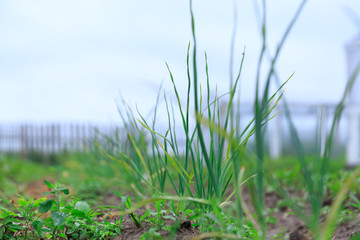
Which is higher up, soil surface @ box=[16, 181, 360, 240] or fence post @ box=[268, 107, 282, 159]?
soil surface @ box=[16, 181, 360, 240]

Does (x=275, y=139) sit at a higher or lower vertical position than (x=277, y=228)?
lower

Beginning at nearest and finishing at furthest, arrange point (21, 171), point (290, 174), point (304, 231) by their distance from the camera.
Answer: point (304, 231)
point (290, 174)
point (21, 171)

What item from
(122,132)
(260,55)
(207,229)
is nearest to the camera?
(260,55)

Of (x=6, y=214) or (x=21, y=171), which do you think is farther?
(x=21, y=171)

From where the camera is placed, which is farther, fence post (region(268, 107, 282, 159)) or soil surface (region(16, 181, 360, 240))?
fence post (region(268, 107, 282, 159))

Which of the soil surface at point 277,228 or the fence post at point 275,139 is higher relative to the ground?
the soil surface at point 277,228

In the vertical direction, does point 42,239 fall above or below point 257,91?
below

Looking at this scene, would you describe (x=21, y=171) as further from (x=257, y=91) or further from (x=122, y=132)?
(x=257, y=91)

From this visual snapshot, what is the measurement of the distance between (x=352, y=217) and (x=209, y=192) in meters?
1.19

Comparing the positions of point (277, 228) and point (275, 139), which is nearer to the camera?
point (277, 228)

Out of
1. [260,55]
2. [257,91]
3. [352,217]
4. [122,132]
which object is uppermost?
[260,55]

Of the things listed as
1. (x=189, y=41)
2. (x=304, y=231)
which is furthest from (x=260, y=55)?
(x=304, y=231)

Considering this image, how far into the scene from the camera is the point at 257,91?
1.11 meters

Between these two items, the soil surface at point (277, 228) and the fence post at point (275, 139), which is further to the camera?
the fence post at point (275, 139)
